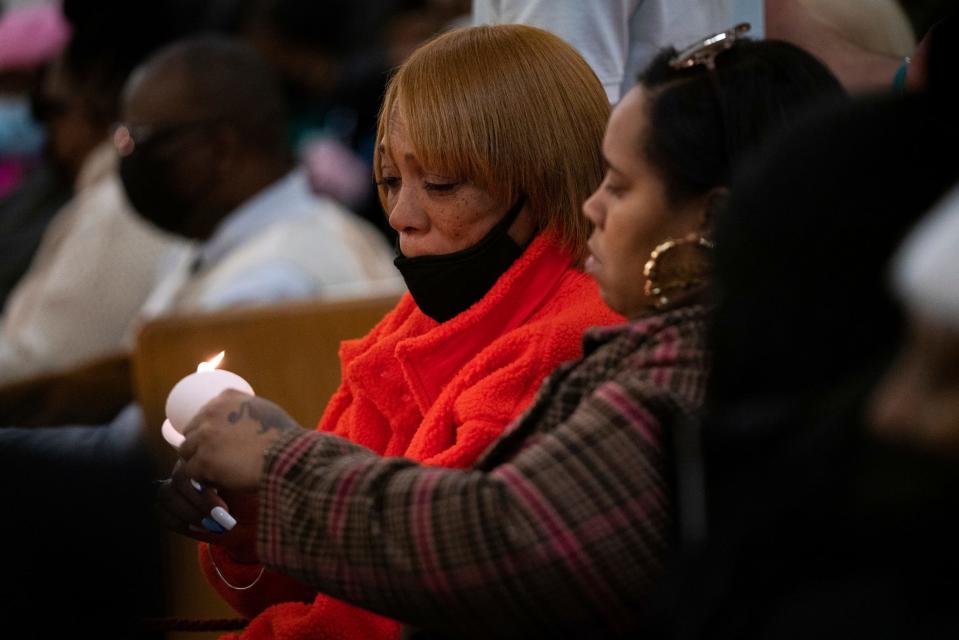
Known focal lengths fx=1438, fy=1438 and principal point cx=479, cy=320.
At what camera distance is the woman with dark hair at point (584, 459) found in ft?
5.22

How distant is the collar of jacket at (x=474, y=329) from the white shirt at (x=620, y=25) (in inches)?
20.6

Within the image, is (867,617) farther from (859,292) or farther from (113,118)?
(113,118)

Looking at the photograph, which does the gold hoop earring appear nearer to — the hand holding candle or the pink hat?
the hand holding candle

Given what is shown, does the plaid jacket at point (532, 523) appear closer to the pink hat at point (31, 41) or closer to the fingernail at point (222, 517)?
the fingernail at point (222, 517)

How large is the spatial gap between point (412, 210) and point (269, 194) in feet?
8.91

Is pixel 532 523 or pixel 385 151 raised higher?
pixel 385 151

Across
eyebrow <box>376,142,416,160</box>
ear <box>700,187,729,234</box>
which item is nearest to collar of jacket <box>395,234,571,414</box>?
eyebrow <box>376,142,416,160</box>

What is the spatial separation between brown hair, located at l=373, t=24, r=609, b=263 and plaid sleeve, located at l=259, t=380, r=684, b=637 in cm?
57

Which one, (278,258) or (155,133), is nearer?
(278,258)

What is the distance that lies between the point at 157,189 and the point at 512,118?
298cm

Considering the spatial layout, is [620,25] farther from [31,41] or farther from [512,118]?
[31,41]

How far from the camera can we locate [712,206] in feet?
5.66

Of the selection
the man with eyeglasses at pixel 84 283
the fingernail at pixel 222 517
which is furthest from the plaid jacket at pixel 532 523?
the man with eyeglasses at pixel 84 283

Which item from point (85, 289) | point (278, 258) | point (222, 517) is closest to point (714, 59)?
point (222, 517)
